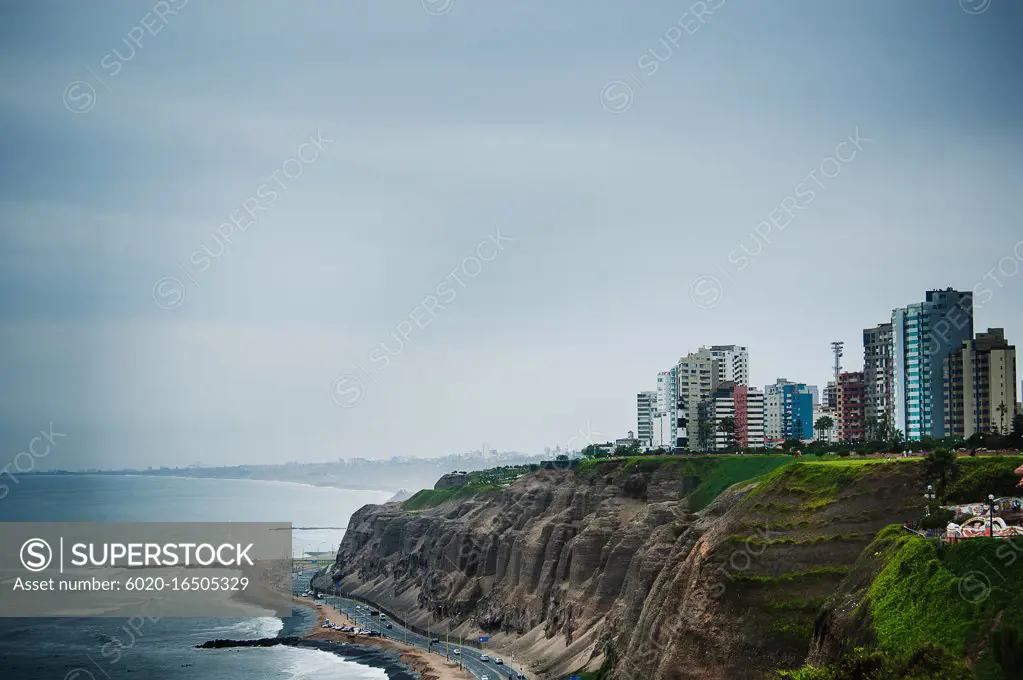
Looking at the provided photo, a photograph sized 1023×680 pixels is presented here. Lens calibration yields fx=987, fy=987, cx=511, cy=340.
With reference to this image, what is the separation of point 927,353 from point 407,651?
267 ft

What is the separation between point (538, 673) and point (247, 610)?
3542 inches

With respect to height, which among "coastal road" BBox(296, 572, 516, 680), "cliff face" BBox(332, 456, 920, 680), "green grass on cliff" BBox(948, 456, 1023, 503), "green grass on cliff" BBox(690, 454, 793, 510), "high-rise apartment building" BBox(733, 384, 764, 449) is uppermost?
"high-rise apartment building" BBox(733, 384, 764, 449)

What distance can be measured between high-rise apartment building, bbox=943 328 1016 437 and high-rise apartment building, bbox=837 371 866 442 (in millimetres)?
39869

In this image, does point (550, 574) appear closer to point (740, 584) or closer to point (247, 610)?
point (740, 584)

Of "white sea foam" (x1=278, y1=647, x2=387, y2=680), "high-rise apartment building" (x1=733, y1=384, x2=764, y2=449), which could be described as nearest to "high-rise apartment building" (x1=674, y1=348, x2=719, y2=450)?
"high-rise apartment building" (x1=733, y1=384, x2=764, y2=449)

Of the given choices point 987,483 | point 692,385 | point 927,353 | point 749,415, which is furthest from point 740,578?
point 692,385

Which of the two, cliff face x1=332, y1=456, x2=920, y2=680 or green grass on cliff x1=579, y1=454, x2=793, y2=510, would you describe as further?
green grass on cliff x1=579, y1=454, x2=793, y2=510

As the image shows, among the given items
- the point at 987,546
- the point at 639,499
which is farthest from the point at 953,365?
the point at 987,546

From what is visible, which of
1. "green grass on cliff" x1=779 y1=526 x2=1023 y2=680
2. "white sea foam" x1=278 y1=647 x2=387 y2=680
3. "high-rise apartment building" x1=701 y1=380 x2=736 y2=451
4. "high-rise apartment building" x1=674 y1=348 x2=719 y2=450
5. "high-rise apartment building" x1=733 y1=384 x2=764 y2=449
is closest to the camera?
"green grass on cliff" x1=779 y1=526 x2=1023 y2=680

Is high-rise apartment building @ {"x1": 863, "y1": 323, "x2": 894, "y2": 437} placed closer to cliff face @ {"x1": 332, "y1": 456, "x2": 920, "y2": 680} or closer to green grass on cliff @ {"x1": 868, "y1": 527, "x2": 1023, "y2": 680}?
cliff face @ {"x1": 332, "y1": 456, "x2": 920, "y2": 680}

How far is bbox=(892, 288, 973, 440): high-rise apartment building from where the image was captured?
13512 centimetres

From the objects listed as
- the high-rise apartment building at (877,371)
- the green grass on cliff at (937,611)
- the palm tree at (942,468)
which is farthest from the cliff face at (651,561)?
the high-rise apartment building at (877,371)

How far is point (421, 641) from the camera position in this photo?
132 metres

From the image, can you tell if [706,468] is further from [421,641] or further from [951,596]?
[951,596]
